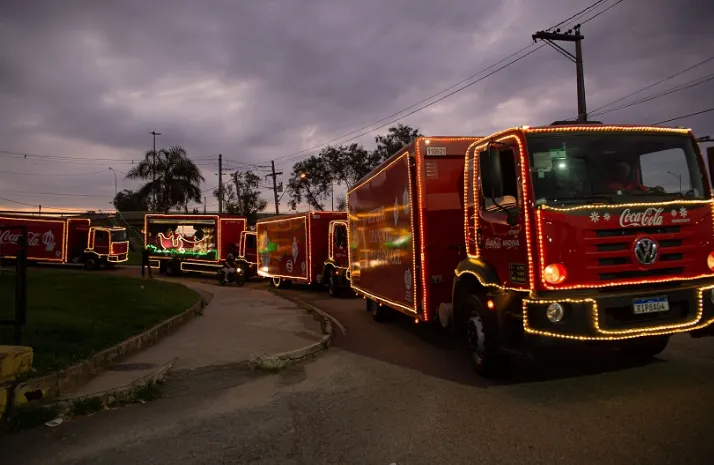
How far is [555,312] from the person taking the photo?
16.8ft

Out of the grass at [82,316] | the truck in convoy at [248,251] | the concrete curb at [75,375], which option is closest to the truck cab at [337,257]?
the grass at [82,316]

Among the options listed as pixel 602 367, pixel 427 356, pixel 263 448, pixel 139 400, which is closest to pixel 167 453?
pixel 263 448

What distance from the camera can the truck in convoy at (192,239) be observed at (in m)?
28.6

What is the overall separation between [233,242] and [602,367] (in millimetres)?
24948

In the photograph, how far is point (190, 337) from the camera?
9.88 m

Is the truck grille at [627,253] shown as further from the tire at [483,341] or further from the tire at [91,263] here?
the tire at [91,263]

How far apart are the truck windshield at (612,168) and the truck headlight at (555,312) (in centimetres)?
106

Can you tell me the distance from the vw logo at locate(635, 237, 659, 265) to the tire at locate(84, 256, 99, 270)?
35765 mm

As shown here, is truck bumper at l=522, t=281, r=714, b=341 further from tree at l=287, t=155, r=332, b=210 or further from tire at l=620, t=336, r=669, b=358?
tree at l=287, t=155, r=332, b=210

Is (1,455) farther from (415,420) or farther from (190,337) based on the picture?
(190,337)

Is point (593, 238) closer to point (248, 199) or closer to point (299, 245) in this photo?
point (299, 245)

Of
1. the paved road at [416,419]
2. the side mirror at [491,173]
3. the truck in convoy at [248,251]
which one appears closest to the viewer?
the paved road at [416,419]

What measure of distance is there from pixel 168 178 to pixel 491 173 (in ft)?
152

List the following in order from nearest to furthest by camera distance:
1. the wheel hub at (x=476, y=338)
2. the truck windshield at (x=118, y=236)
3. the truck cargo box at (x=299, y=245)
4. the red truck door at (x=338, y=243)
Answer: the wheel hub at (x=476, y=338) < the red truck door at (x=338, y=243) < the truck cargo box at (x=299, y=245) < the truck windshield at (x=118, y=236)
